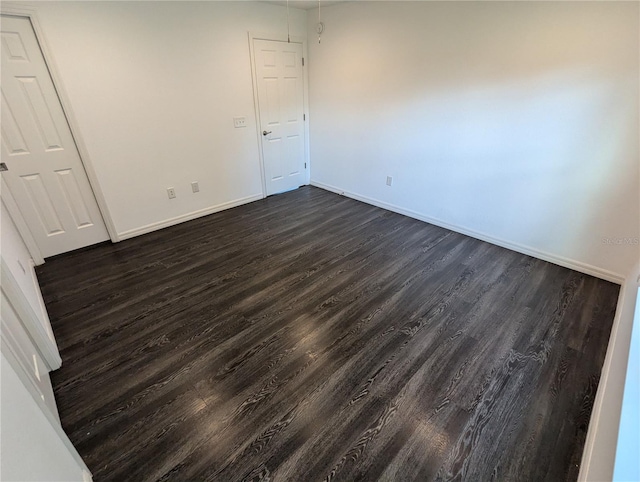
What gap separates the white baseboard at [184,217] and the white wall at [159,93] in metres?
0.02

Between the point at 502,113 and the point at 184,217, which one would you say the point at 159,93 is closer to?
the point at 184,217

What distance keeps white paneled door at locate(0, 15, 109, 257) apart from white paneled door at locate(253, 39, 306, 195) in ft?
6.76

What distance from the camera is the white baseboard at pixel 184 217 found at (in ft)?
10.6

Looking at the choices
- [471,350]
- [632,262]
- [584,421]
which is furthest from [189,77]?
[632,262]

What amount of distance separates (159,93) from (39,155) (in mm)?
1185

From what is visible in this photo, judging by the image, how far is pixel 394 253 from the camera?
296 centimetres

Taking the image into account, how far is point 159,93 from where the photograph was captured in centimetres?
302

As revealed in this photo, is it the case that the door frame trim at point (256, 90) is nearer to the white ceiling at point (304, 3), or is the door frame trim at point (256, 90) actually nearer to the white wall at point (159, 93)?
the white wall at point (159, 93)

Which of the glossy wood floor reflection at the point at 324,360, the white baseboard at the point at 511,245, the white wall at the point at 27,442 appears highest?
the white wall at the point at 27,442

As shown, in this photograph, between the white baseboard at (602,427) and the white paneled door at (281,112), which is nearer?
the white baseboard at (602,427)

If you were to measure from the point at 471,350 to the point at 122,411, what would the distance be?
2.02 metres

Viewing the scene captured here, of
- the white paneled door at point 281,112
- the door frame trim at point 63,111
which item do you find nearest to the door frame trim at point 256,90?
the white paneled door at point 281,112

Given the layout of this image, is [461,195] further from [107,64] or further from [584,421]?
[107,64]

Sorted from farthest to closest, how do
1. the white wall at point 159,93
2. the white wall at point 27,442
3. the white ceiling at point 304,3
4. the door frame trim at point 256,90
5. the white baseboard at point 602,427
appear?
the door frame trim at point 256,90, the white ceiling at point 304,3, the white wall at point 159,93, the white baseboard at point 602,427, the white wall at point 27,442
